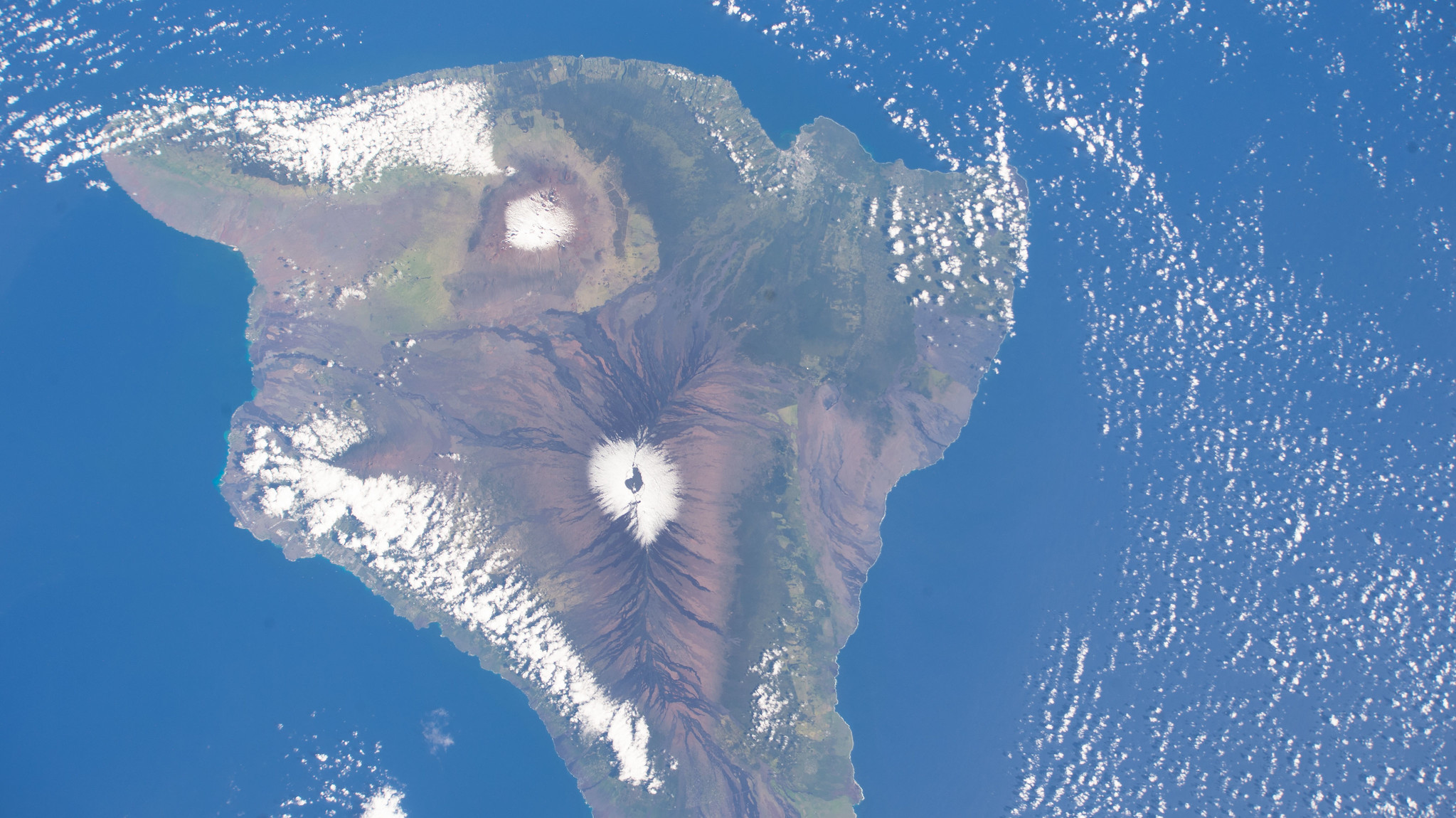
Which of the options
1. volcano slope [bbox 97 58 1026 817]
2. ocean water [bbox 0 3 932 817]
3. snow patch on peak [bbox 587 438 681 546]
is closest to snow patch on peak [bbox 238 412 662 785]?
volcano slope [bbox 97 58 1026 817]

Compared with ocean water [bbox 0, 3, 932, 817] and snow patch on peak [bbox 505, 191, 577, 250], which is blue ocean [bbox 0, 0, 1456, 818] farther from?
snow patch on peak [bbox 505, 191, 577, 250]

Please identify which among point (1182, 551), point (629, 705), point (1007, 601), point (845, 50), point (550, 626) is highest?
point (845, 50)

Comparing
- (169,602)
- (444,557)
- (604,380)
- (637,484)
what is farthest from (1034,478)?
(169,602)

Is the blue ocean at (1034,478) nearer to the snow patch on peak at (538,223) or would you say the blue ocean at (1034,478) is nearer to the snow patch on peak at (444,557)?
the snow patch on peak at (444,557)

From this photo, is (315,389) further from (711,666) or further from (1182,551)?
(1182,551)

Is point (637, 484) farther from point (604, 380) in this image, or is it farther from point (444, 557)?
point (444, 557)

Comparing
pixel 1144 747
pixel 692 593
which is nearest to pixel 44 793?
pixel 692 593

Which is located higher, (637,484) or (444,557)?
(637,484)
